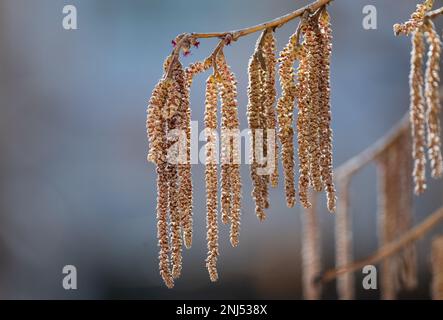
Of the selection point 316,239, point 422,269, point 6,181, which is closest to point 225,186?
point 316,239

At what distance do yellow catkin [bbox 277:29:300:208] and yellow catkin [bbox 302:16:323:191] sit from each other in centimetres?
1

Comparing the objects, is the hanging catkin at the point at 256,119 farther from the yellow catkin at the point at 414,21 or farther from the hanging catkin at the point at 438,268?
the hanging catkin at the point at 438,268

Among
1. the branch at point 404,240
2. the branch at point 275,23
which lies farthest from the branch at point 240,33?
the branch at point 404,240

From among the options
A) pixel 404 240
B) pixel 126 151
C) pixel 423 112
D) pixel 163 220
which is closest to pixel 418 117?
pixel 423 112

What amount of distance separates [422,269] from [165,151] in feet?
6.96

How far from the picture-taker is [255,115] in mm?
614

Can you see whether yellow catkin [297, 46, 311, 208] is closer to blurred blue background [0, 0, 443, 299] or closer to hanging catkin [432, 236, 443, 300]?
hanging catkin [432, 236, 443, 300]

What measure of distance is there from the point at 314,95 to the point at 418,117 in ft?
0.48

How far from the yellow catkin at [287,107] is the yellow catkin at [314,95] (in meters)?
0.01

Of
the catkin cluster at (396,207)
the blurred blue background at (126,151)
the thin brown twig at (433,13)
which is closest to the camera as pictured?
the thin brown twig at (433,13)

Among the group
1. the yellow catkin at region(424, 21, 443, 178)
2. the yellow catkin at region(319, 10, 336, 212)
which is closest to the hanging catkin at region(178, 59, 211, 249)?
the yellow catkin at region(319, 10, 336, 212)

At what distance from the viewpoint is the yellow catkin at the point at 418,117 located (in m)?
0.47

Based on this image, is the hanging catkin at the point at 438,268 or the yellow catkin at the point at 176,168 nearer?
the yellow catkin at the point at 176,168

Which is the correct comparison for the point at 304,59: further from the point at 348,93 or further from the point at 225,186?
the point at 348,93
